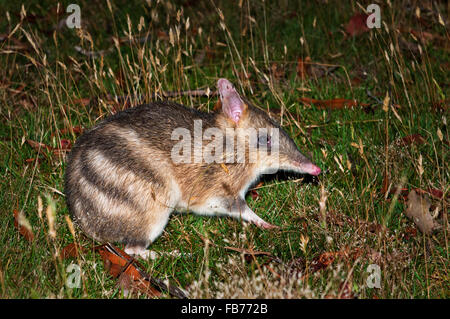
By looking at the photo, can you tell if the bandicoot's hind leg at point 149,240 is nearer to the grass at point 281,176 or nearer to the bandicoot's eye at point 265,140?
the grass at point 281,176

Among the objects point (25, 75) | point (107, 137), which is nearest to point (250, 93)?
point (107, 137)

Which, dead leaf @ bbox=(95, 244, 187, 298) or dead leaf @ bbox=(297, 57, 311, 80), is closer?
dead leaf @ bbox=(95, 244, 187, 298)

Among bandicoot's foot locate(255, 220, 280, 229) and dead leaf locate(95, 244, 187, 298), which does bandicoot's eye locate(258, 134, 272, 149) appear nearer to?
bandicoot's foot locate(255, 220, 280, 229)

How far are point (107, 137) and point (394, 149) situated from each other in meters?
2.31

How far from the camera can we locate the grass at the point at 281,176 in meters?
3.52

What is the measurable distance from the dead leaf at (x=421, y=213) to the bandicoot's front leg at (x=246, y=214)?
104 cm

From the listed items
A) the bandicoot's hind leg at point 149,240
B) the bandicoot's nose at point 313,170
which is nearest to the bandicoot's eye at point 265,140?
the bandicoot's nose at point 313,170

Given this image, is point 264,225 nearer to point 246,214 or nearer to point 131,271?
point 246,214

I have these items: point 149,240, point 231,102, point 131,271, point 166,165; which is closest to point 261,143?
point 231,102

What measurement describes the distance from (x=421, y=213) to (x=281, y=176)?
1430 mm

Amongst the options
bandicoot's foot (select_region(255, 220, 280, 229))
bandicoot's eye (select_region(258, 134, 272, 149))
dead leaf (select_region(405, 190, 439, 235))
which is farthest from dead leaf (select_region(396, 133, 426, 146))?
bandicoot's foot (select_region(255, 220, 280, 229))

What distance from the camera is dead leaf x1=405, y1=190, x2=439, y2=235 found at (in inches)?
147
